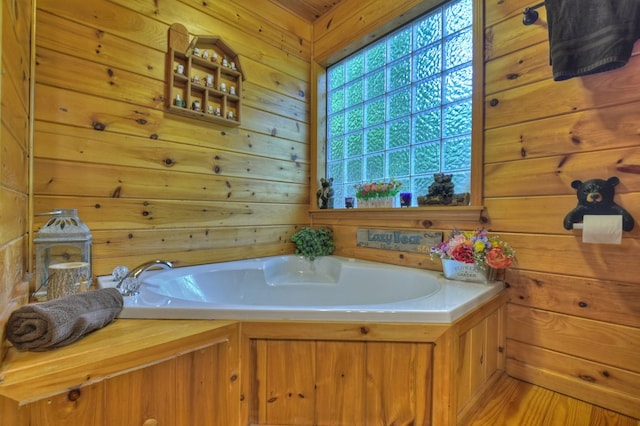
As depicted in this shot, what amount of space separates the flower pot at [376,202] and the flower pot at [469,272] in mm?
637

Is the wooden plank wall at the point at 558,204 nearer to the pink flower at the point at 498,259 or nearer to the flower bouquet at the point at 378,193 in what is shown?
the pink flower at the point at 498,259

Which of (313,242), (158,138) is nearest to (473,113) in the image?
(313,242)

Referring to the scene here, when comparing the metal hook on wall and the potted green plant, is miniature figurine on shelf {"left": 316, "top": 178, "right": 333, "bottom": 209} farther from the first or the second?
the metal hook on wall

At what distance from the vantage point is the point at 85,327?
897 mm

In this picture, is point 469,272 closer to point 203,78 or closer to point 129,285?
point 129,285

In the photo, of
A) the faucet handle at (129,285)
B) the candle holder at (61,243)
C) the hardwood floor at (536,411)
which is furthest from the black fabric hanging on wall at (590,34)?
the candle holder at (61,243)

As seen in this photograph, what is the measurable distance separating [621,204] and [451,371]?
39.8 inches

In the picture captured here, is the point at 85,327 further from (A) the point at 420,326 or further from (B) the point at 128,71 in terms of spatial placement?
(B) the point at 128,71

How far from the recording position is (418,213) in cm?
186

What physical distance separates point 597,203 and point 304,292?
1.67 meters

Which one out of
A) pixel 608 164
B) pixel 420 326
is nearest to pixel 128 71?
pixel 420 326

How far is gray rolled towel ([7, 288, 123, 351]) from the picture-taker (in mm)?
798

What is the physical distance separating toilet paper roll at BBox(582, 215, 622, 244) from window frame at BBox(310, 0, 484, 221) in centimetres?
45

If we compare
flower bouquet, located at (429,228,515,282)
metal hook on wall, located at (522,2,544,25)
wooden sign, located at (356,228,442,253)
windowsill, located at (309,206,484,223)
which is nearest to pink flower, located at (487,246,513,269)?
flower bouquet, located at (429,228,515,282)
